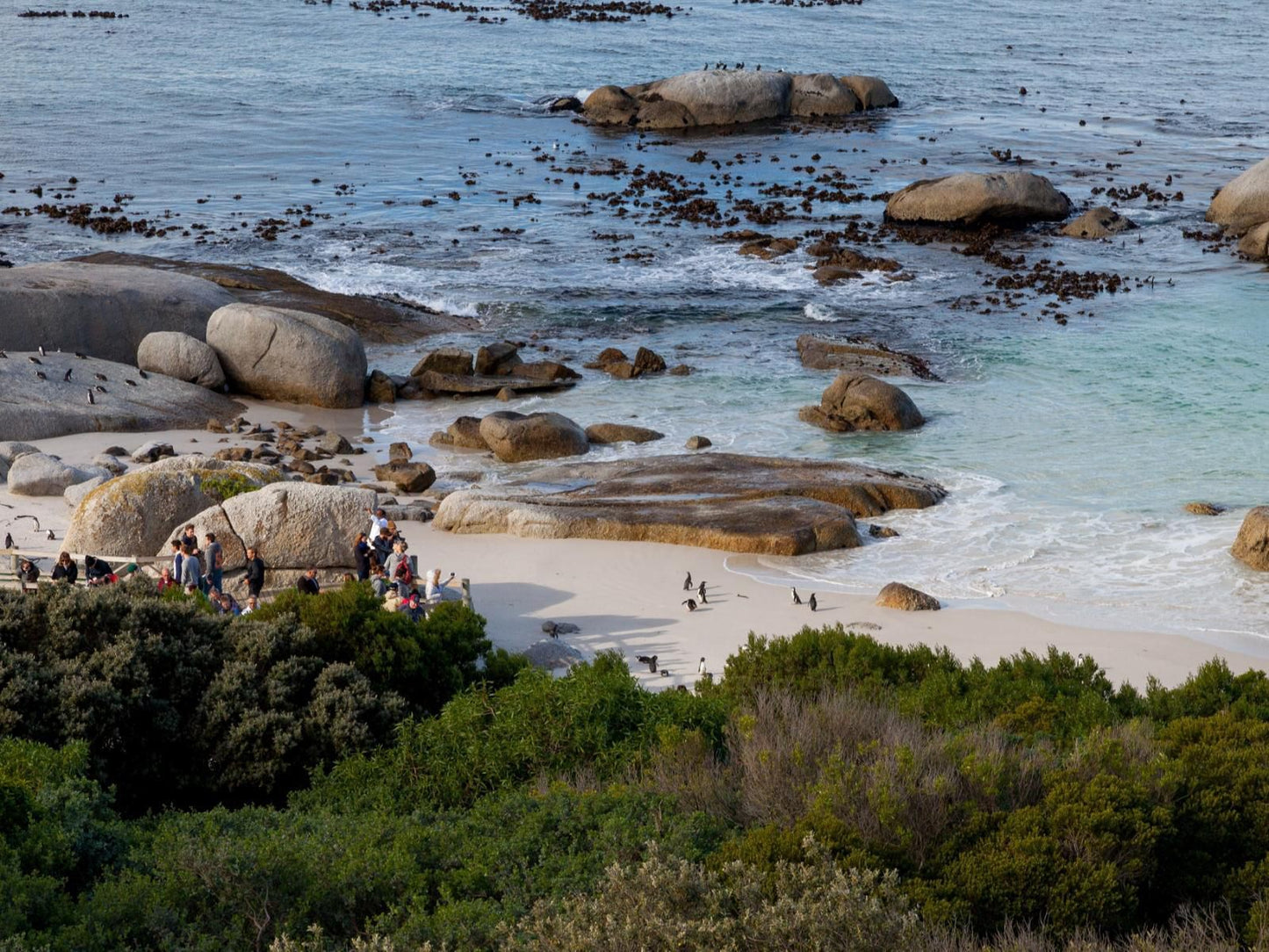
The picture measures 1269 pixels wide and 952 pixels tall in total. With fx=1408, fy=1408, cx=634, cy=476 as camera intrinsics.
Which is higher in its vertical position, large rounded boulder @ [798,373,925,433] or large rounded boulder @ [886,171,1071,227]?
large rounded boulder @ [886,171,1071,227]

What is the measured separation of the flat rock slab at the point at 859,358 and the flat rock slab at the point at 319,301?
840cm

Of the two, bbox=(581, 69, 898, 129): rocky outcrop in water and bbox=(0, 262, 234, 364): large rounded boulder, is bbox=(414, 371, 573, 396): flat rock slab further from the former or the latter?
bbox=(581, 69, 898, 129): rocky outcrop in water

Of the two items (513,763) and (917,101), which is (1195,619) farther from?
(917,101)

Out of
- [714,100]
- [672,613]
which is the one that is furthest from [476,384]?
[714,100]

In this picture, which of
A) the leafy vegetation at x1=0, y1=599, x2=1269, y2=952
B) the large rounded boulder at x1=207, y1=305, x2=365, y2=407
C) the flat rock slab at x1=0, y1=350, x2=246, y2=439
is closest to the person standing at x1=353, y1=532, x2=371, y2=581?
the leafy vegetation at x1=0, y1=599, x2=1269, y2=952

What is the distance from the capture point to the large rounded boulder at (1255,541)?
67.4 ft

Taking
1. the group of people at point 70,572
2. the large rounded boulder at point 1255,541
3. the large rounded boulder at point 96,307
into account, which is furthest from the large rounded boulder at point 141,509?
the large rounded boulder at point 1255,541

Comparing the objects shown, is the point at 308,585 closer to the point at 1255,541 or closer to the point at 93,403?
the point at 93,403

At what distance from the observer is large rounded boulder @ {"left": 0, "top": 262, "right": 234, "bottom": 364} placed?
28438 mm

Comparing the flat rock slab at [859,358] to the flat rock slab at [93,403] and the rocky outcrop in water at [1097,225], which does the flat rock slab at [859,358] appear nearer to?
the flat rock slab at [93,403]

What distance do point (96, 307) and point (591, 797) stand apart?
23.3 metres

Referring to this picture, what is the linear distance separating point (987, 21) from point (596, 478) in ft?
290

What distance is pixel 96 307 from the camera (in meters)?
29.3

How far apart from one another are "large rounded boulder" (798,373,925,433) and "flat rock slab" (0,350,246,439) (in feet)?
38.6
